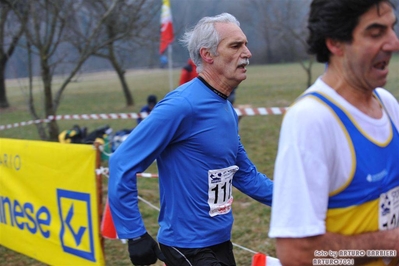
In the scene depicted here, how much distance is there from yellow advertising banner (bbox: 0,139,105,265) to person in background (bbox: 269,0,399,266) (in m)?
A: 3.04

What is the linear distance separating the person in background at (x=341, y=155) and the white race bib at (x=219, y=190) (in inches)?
45.7

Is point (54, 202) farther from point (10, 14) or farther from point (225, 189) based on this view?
point (10, 14)

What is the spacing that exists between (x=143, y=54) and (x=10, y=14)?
38.5 ft

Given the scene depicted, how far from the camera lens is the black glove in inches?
99.3

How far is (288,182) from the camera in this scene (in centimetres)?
145

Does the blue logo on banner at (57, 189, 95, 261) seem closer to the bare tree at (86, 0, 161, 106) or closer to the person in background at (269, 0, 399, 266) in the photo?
the person in background at (269, 0, 399, 266)

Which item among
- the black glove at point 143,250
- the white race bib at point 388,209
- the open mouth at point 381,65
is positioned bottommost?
the black glove at point 143,250

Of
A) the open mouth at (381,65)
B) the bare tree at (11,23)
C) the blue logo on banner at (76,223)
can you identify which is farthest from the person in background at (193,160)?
the bare tree at (11,23)

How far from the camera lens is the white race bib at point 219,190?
2.68 meters

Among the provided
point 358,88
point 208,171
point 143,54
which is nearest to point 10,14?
point 208,171

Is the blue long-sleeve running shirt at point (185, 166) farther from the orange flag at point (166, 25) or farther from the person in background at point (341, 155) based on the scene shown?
the orange flag at point (166, 25)

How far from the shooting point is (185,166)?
8.64ft

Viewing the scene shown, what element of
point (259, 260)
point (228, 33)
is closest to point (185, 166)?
point (228, 33)

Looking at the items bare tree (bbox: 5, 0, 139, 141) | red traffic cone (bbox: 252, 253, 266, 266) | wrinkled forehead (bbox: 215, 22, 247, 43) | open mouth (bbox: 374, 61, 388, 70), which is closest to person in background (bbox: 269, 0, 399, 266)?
open mouth (bbox: 374, 61, 388, 70)
